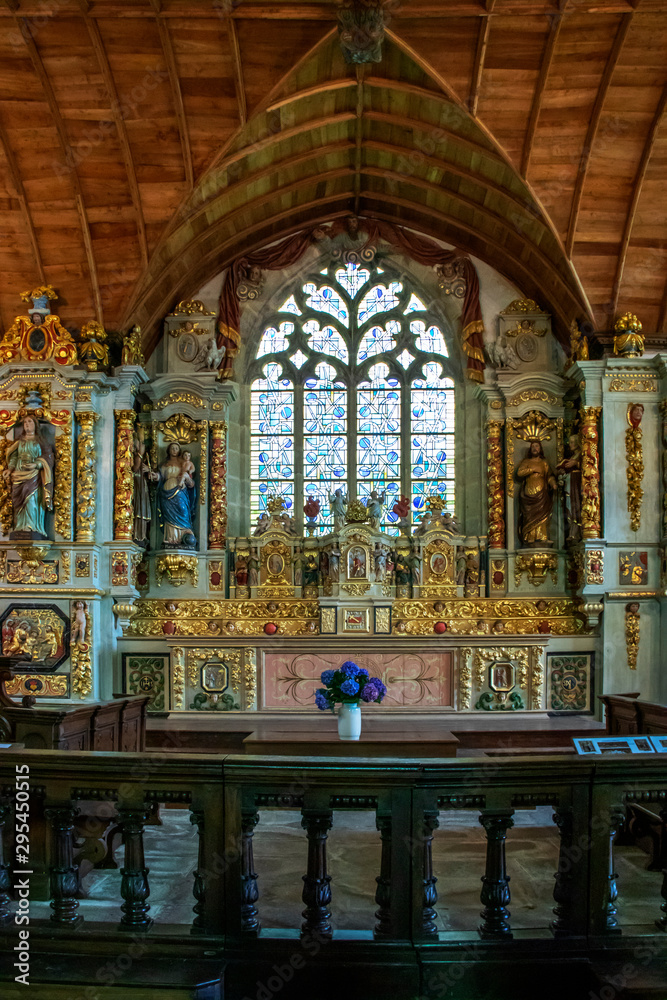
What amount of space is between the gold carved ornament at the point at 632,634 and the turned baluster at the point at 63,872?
9.61m

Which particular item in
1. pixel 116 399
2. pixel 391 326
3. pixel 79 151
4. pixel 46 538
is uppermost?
pixel 79 151

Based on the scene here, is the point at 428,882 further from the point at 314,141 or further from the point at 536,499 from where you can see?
the point at 314,141

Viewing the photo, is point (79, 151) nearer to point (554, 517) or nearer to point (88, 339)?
point (88, 339)

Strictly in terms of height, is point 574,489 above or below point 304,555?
above

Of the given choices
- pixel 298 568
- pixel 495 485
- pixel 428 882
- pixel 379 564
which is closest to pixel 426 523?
pixel 379 564

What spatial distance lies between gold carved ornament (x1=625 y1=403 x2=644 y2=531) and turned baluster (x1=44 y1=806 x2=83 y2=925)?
9.91m

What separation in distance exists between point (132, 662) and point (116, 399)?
12.2ft

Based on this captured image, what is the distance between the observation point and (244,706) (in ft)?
40.0

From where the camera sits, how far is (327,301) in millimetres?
14750

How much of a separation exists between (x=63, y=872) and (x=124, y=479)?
29.9ft

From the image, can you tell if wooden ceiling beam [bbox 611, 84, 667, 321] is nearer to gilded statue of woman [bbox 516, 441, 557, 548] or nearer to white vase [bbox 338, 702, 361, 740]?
gilded statue of woman [bbox 516, 441, 557, 548]

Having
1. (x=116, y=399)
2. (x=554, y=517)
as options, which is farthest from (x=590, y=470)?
(x=116, y=399)

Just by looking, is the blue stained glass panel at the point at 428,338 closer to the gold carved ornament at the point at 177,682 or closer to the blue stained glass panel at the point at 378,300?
the blue stained glass panel at the point at 378,300

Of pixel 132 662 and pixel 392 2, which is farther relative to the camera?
pixel 132 662
